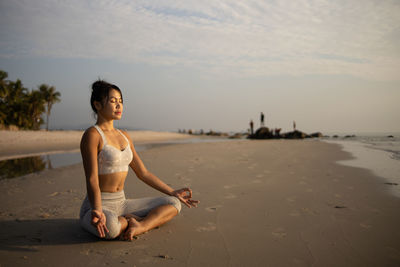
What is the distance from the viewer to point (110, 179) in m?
2.85

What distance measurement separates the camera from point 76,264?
89.6 inches

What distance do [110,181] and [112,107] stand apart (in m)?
0.86

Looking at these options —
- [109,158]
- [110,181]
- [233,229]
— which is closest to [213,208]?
[233,229]

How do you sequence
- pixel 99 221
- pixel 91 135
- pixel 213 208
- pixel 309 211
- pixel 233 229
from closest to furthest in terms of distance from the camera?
pixel 99 221
pixel 91 135
pixel 233 229
pixel 309 211
pixel 213 208

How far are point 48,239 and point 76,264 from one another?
82 cm

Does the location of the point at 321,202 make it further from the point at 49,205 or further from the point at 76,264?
the point at 49,205

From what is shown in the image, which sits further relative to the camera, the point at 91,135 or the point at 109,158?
the point at 109,158

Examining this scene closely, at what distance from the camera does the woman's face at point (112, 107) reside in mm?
2834

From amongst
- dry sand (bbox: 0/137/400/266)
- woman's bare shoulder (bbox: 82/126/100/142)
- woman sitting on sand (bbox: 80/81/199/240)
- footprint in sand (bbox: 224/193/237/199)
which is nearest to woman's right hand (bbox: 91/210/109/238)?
woman sitting on sand (bbox: 80/81/199/240)

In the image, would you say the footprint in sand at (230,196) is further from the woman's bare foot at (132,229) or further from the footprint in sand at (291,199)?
the woman's bare foot at (132,229)

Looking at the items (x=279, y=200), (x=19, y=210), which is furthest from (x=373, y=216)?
(x=19, y=210)

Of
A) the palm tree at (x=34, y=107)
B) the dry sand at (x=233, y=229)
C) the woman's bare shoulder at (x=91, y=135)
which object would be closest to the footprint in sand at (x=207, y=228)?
the dry sand at (x=233, y=229)

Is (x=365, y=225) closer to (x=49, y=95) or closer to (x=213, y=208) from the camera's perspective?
(x=213, y=208)

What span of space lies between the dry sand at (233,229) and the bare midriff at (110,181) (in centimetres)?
57
